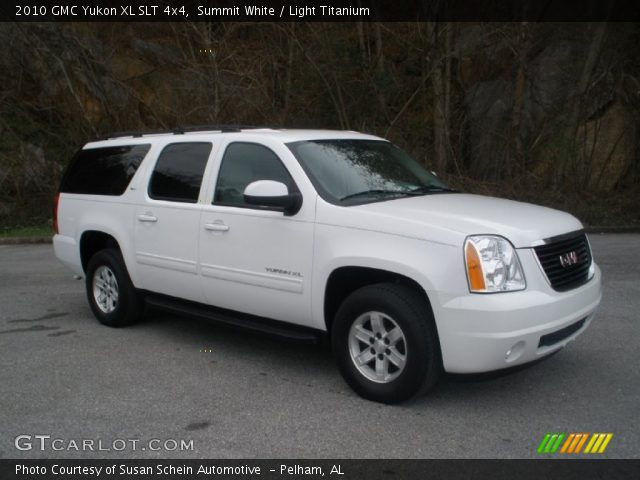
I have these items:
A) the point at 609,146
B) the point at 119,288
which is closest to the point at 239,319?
the point at 119,288

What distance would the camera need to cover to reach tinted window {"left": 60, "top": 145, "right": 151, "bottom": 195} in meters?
6.52

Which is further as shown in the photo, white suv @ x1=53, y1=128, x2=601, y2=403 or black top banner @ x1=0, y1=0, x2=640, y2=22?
black top banner @ x1=0, y1=0, x2=640, y2=22

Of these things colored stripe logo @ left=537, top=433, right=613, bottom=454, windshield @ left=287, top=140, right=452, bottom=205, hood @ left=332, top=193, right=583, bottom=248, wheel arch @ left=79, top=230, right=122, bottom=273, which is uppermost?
windshield @ left=287, top=140, right=452, bottom=205

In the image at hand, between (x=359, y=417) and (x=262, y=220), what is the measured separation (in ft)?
5.38

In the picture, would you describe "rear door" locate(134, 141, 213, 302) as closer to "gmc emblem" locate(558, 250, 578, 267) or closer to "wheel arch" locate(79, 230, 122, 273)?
"wheel arch" locate(79, 230, 122, 273)

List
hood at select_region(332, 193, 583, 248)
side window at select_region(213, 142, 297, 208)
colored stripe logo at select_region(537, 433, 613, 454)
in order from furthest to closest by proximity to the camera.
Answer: side window at select_region(213, 142, 297, 208)
hood at select_region(332, 193, 583, 248)
colored stripe logo at select_region(537, 433, 613, 454)

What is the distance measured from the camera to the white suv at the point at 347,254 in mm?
4141

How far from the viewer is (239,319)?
5410 mm

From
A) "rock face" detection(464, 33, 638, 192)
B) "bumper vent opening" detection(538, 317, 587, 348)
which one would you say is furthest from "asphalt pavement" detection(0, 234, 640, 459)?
"rock face" detection(464, 33, 638, 192)

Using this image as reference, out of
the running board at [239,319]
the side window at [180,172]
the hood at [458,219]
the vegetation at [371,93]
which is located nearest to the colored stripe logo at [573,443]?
the hood at [458,219]

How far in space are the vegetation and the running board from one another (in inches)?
445

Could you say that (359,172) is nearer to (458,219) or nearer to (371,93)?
(458,219)

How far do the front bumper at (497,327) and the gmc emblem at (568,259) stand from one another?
0.29 meters

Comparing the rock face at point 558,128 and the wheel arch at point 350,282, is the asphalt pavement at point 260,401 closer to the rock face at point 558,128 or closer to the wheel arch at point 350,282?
the wheel arch at point 350,282
